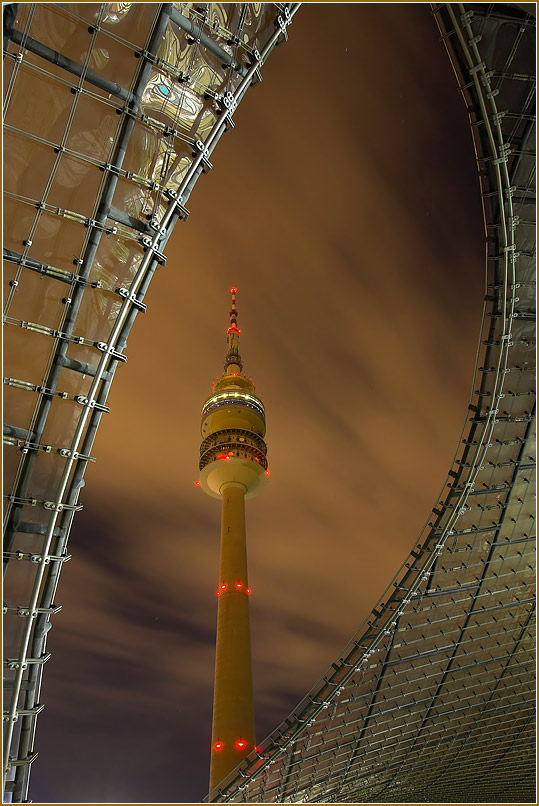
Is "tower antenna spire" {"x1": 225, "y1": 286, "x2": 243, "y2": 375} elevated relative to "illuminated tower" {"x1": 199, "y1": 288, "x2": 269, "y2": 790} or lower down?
elevated

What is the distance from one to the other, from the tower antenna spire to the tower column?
21.5 m

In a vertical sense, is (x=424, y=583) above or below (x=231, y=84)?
below

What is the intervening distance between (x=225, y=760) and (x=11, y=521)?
128ft

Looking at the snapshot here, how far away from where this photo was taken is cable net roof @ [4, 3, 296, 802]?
11.5 metres

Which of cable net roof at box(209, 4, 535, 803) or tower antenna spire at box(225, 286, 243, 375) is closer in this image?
cable net roof at box(209, 4, 535, 803)

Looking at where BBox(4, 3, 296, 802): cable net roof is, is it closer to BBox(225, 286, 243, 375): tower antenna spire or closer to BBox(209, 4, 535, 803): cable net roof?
BBox(209, 4, 535, 803): cable net roof

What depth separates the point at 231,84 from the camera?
12930 mm

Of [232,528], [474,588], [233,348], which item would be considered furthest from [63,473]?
[233,348]

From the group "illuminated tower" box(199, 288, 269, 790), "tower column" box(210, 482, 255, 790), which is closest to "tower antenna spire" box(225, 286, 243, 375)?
"illuminated tower" box(199, 288, 269, 790)

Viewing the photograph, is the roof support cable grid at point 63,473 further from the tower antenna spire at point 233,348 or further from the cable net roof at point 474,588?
the tower antenna spire at point 233,348

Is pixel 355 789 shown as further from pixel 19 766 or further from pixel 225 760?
pixel 19 766

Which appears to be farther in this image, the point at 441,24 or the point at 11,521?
the point at 441,24

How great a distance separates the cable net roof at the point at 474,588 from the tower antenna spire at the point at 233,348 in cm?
4945

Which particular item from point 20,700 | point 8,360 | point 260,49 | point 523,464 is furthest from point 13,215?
point 523,464
